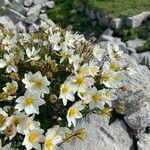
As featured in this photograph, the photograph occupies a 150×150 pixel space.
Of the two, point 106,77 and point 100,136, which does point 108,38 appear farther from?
point 106,77

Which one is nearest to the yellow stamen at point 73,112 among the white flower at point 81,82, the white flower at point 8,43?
the white flower at point 81,82

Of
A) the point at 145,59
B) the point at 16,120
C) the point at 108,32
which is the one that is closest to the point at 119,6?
the point at 108,32

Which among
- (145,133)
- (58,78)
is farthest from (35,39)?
(145,133)

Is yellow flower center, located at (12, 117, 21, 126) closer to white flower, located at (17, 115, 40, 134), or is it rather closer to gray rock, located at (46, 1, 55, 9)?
white flower, located at (17, 115, 40, 134)

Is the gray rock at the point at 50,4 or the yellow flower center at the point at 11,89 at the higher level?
the yellow flower center at the point at 11,89

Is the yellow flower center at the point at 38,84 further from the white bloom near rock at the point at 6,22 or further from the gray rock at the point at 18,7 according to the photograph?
the gray rock at the point at 18,7
